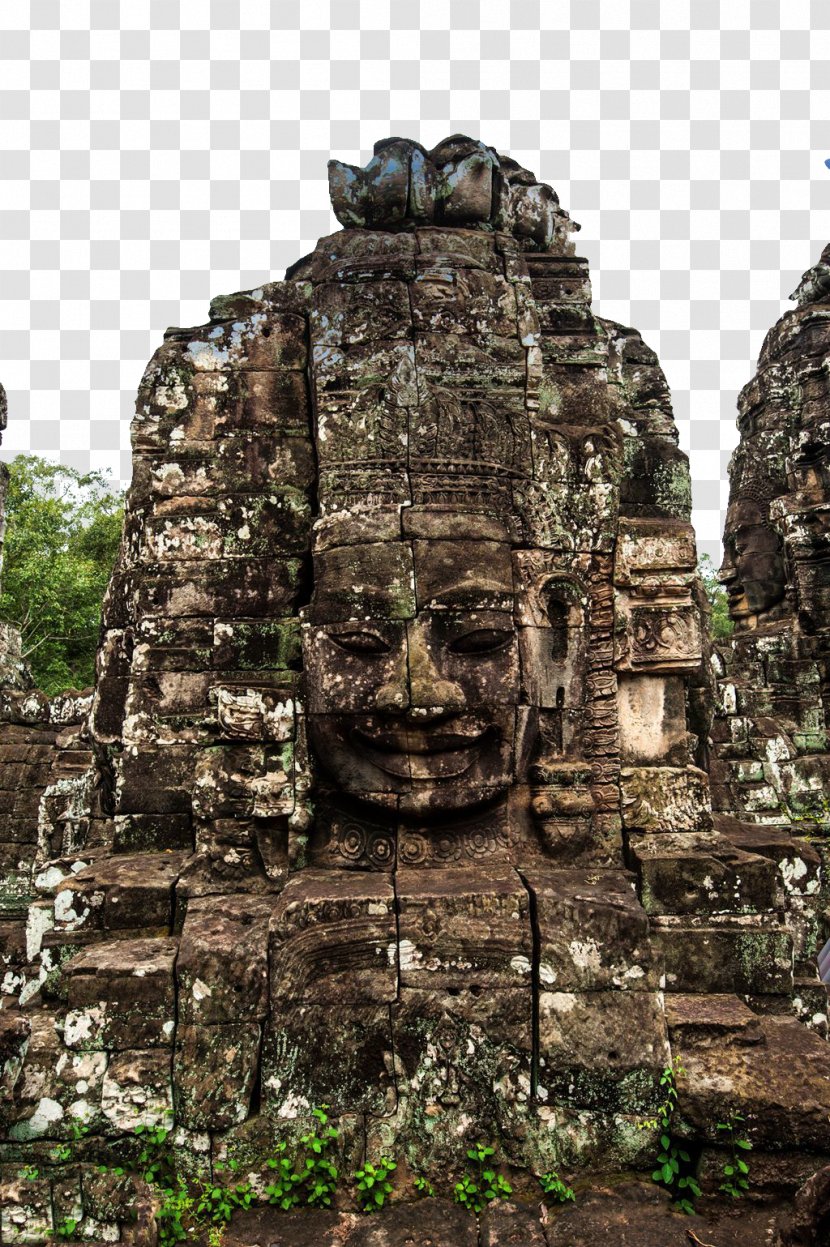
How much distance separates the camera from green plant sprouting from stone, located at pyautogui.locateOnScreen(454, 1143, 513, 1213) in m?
3.39

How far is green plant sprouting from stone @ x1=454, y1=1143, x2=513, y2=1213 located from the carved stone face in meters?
10.8

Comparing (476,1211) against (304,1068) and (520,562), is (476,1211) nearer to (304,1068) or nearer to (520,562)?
(304,1068)

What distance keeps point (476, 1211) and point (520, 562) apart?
2.83 m

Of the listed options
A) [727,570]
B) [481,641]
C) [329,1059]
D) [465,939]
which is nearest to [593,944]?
[465,939]

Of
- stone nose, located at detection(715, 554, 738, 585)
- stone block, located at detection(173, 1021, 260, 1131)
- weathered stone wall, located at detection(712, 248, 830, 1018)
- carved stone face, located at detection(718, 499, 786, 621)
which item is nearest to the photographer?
stone block, located at detection(173, 1021, 260, 1131)

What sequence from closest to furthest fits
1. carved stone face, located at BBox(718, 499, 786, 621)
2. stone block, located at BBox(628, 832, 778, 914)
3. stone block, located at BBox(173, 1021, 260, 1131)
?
stone block, located at BBox(173, 1021, 260, 1131), stone block, located at BBox(628, 832, 778, 914), carved stone face, located at BBox(718, 499, 786, 621)

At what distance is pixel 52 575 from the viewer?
20.5 m

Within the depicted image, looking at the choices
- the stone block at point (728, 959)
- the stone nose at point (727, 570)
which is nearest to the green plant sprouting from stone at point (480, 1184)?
the stone block at point (728, 959)

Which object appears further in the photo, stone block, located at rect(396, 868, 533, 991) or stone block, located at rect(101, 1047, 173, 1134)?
stone block, located at rect(396, 868, 533, 991)

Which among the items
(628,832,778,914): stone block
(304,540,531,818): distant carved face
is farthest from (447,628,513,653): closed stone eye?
(628,832,778,914): stone block

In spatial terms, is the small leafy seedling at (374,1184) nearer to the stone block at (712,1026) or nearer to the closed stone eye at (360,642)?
the stone block at (712,1026)

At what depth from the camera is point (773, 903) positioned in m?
4.12

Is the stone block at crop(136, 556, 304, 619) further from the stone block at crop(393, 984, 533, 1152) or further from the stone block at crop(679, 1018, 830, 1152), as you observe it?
the stone block at crop(679, 1018, 830, 1152)

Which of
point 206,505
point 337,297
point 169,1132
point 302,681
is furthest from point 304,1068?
point 337,297
